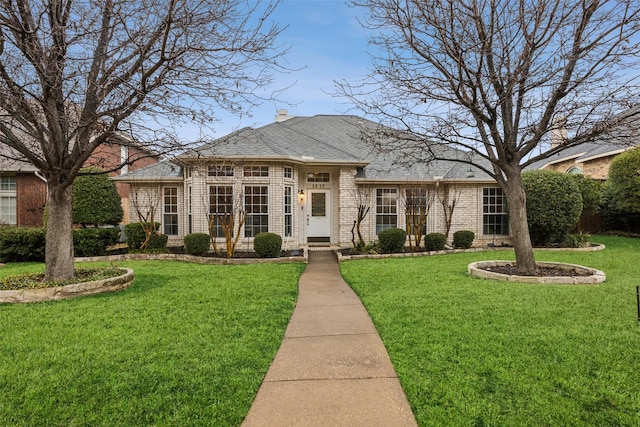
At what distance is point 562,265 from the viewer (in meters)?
7.67

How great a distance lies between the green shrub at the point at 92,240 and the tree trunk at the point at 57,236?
4540 mm

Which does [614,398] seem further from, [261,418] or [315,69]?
[315,69]

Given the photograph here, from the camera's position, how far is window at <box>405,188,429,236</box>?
11.7 metres

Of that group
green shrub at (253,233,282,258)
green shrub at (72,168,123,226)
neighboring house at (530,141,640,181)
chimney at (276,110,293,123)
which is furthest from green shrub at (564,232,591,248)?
green shrub at (72,168,123,226)

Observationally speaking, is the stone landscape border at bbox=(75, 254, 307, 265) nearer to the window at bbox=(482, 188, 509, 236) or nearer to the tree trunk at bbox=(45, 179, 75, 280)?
the tree trunk at bbox=(45, 179, 75, 280)

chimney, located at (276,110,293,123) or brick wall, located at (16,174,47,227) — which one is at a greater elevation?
chimney, located at (276,110,293,123)

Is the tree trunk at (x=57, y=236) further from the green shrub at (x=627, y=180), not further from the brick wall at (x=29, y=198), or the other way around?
the green shrub at (x=627, y=180)

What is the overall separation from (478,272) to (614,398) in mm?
4813

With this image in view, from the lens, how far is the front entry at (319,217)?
12.9 m

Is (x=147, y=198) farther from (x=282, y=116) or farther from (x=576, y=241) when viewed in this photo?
(x=576, y=241)

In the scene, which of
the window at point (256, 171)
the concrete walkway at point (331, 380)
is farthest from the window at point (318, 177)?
the concrete walkway at point (331, 380)

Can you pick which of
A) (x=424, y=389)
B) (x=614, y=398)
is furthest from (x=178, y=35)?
(x=614, y=398)

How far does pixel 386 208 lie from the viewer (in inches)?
498

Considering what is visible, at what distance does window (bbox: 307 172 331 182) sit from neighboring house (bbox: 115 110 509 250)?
0.04 meters
